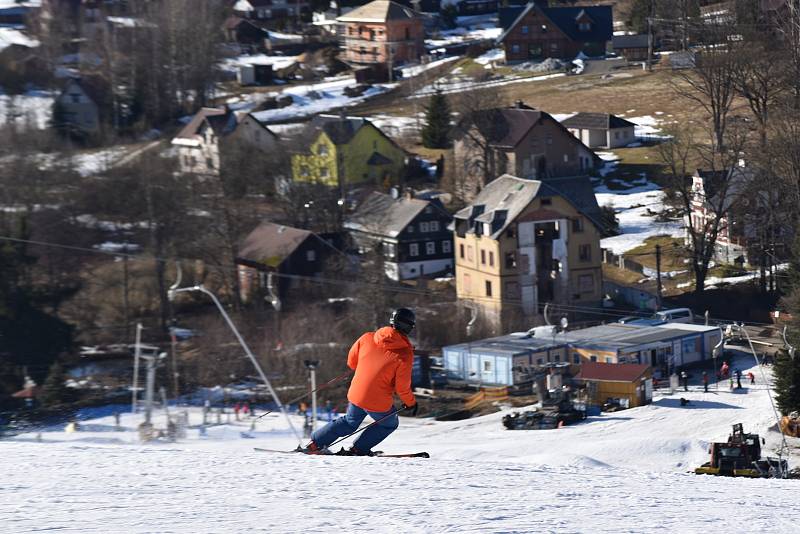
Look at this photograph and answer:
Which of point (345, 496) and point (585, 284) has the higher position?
point (585, 284)

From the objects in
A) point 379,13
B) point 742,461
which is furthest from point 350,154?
point 742,461

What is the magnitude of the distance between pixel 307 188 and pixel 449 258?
3569mm

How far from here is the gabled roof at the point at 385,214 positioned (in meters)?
25.4

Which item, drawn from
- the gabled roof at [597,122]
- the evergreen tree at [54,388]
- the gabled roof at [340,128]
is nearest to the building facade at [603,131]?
the gabled roof at [597,122]

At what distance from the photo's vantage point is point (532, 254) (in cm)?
2316

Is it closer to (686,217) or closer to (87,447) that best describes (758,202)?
(686,217)

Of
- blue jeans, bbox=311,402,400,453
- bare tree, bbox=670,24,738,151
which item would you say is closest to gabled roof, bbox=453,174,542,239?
bare tree, bbox=670,24,738,151

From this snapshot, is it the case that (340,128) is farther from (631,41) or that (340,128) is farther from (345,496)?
(345,496)

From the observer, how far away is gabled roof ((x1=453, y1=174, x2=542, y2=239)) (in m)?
23.2

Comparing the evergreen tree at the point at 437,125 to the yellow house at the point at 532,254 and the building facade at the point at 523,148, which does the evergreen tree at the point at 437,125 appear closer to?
the building facade at the point at 523,148

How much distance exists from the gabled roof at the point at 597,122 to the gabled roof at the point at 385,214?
7641 mm

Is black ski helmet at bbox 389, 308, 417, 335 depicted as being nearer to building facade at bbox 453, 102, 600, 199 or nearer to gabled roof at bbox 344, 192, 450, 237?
gabled roof at bbox 344, 192, 450, 237

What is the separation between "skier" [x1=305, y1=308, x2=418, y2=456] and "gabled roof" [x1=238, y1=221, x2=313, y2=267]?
17462 millimetres

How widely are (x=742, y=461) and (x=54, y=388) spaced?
382 inches
